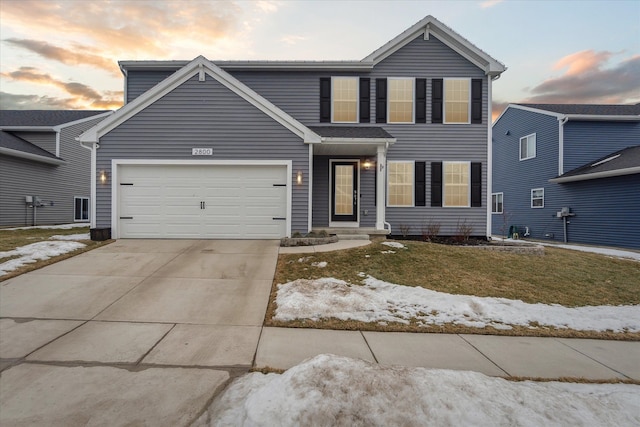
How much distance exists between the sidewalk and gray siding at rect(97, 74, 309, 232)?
20.1 feet

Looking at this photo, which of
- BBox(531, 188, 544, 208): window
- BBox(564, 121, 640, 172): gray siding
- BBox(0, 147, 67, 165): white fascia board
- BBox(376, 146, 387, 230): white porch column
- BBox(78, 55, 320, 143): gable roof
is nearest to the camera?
BBox(78, 55, 320, 143): gable roof

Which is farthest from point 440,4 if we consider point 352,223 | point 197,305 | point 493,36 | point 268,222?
point 197,305

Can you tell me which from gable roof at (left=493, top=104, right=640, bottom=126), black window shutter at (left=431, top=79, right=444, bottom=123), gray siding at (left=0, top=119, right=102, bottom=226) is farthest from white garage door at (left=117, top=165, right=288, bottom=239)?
gable roof at (left=493, top=104, right=640, bottom=126)

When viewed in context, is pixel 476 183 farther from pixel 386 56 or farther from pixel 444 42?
pixel 386 56

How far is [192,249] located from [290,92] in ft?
24.0

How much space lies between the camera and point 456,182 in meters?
12.1

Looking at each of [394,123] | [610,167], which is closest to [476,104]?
[394,123]

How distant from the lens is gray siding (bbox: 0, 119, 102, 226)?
15.3 metres

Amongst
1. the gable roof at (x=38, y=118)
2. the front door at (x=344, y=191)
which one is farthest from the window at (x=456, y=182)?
the gable roof at (x=38, y=118)

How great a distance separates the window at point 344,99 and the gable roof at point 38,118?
16980 millimetres

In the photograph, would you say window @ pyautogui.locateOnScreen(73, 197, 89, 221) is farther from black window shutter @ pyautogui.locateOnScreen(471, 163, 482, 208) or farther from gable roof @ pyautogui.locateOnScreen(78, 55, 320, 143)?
black window shutter @ pyautogui.locateOnScreen(471, 163, 482, 208)

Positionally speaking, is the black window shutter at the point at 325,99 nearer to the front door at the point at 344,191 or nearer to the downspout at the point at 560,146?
the front door at the point at 344,191

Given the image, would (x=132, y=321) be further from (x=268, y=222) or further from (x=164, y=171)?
(x=164, y=171)

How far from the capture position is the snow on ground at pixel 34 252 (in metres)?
6.66
